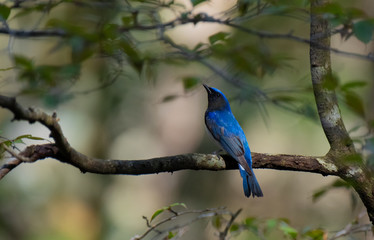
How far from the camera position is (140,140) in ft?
34.7

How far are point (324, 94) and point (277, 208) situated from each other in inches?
359

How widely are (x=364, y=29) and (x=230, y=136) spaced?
7.49ft

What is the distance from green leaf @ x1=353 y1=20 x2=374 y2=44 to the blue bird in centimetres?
138

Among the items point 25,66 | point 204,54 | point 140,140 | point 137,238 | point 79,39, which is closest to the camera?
point 137,238

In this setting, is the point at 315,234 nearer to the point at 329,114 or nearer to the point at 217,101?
the point at 329,114

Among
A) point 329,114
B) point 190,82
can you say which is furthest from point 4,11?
point 329,114

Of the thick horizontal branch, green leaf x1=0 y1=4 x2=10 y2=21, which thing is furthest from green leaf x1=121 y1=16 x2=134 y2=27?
the thick horizontal branch

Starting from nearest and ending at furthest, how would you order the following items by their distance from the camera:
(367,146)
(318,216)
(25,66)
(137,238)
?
1. (367,146)
2. (137,238)
3. (25,66)
4. (318,216)

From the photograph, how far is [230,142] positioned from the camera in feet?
15.2

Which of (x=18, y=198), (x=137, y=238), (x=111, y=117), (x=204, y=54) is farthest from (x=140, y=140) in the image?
(x=137, y=238)

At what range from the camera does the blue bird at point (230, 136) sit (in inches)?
163

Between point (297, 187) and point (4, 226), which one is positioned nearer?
point (4, 226)

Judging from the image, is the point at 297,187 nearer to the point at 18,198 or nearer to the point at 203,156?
the point at 18,198

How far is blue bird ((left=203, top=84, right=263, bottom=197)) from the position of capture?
4133mm
